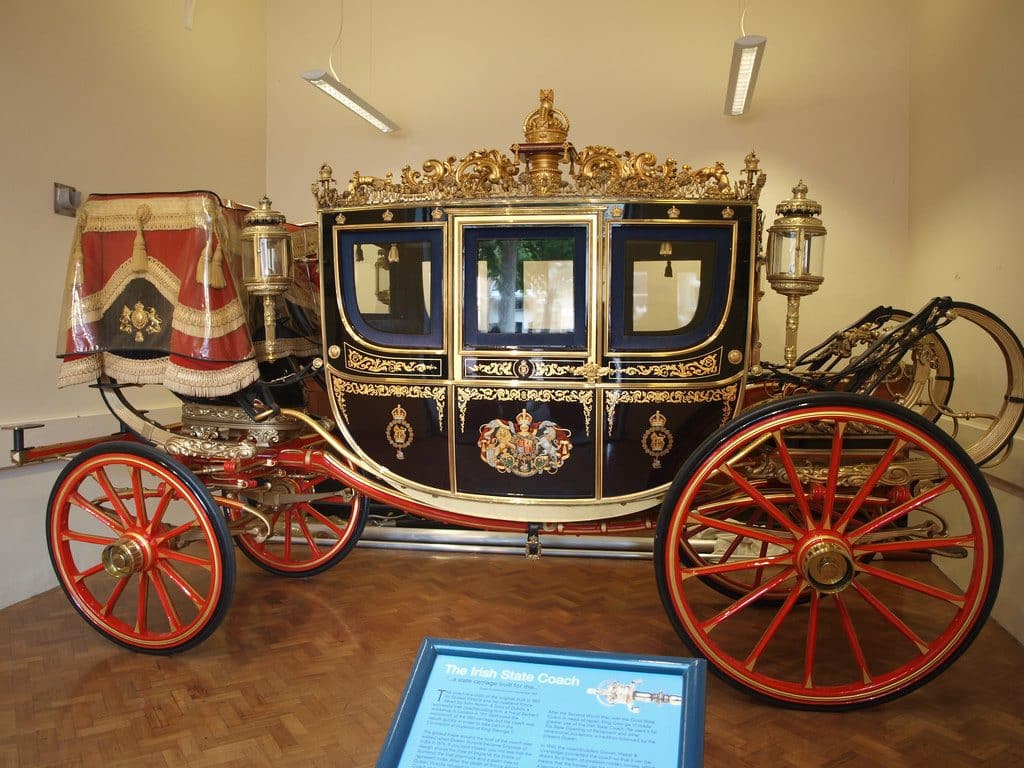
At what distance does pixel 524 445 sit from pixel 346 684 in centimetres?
105

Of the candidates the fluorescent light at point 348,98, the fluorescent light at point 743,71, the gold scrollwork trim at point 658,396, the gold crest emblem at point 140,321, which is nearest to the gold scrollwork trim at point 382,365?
the gold scrollwork trim at point 658,396

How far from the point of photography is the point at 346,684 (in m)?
2.69

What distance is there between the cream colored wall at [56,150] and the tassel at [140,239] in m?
1.16

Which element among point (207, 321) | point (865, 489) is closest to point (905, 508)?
point (865, 489)

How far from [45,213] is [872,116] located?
4.85 m

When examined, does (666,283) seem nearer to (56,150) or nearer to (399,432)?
(399,432)

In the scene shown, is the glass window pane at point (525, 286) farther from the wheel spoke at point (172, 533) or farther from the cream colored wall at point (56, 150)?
the cream colored wall at point (56, 150)

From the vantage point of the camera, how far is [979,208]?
12.0 feet

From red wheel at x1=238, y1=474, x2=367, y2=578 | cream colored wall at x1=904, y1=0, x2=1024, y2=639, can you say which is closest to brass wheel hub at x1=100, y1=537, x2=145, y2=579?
red wheel at x1=238, y1=474, x2=367, y2=578

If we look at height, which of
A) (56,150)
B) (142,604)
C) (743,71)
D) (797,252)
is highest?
(743,71)

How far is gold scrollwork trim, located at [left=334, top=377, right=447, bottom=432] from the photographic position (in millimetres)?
2715

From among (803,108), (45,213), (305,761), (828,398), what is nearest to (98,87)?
(45,213)

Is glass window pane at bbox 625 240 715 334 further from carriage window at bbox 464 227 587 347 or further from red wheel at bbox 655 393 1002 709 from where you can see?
red wheel at bbox 655 393 1002 709

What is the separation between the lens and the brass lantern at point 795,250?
2.55m
